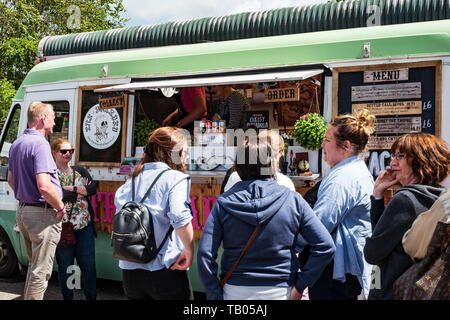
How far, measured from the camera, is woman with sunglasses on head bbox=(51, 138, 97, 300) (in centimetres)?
471

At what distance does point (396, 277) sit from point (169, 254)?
4.28 feet

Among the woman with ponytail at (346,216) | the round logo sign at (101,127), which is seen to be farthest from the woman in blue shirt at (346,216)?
the round logo sign at (101,127)

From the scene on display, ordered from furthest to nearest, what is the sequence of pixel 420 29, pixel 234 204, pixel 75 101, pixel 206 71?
pixel 75 101
pixel 206 71
pixel 420 29
pixel 234 204

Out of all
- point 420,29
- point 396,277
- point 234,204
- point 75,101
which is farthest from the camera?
point 75,101

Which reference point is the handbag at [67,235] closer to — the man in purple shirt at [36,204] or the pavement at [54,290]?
the man in purple shirt at [36,204]

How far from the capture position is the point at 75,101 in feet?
18.5

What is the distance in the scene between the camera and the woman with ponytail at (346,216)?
271 centimetres

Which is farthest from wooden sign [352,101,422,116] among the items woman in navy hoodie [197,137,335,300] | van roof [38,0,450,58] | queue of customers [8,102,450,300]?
woman in navy hoodie [197,137,335,300]

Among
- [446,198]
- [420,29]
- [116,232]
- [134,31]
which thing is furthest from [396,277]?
[134,31]

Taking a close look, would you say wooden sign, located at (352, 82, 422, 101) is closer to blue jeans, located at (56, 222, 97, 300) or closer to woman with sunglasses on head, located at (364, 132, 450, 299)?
woman with sunglasses on head, located at (364, 132, 450, 299)

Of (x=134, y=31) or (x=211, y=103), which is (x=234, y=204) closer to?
(x=211, y=103)

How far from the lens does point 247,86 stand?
5.64 metres

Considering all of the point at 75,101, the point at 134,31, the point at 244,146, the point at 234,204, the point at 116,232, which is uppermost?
the point at 134,31

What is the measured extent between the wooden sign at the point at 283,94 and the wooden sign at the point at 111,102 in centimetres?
172
